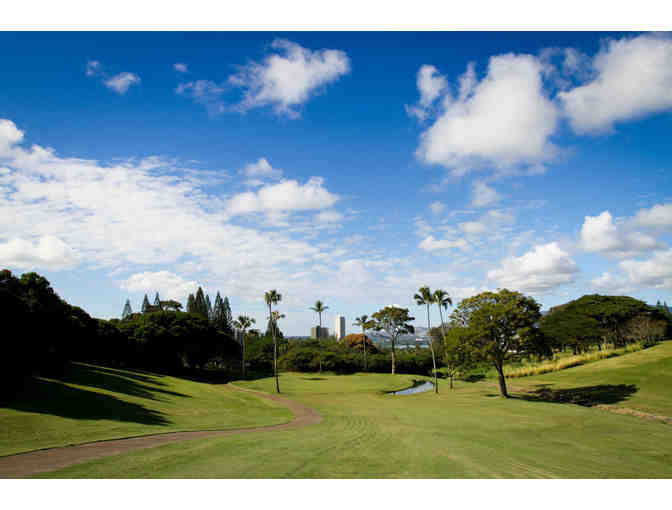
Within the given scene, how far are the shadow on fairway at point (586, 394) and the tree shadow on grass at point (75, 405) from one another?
112ft

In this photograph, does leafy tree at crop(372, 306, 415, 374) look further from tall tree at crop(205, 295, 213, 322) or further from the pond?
tall tree at crop(205, 295, 213, 322)

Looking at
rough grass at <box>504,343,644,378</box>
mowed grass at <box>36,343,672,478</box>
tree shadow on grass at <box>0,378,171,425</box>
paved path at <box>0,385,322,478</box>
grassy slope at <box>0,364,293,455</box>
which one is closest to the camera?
paved path at <box>0,385,322,478</box>

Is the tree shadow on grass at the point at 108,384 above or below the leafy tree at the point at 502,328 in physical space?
below

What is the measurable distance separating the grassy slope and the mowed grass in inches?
159

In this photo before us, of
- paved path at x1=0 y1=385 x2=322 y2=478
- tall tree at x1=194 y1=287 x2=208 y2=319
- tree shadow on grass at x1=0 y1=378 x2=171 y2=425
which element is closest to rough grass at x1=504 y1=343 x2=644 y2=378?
tree shadow on grass at x1=0 y1=378 x2=171 y2=425

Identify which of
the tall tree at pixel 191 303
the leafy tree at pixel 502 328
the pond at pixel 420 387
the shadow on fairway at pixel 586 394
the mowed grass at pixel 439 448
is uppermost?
the tall tree at pixel 191 303

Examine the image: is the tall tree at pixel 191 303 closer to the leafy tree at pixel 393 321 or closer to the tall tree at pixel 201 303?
the tall tree at pixel 201 303

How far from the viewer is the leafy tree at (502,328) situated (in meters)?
33.5

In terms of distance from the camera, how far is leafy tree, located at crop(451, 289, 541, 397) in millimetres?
33500

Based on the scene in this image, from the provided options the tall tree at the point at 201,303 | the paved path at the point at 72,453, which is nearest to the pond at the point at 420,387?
the paved path at the point at 72,453

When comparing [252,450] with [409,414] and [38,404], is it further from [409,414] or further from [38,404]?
[409,414]

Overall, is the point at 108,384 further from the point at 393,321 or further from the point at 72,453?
the point at 393,321

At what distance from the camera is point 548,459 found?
12922 mm

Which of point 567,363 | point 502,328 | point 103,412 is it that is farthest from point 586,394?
point 103,412
